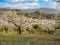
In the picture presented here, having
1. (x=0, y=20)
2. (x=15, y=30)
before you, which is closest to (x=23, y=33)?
(x=15, y=30)

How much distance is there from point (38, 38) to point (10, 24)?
2848 mm

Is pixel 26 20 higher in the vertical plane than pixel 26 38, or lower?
higher

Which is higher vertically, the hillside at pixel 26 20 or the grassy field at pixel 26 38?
the hillside at pixel 26 20

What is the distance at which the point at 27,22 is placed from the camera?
19688 mm

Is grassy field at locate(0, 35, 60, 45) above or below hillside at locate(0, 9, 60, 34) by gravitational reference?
below

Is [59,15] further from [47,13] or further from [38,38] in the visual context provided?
[38,38]

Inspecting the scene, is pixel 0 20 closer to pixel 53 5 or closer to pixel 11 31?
pixel 11 31

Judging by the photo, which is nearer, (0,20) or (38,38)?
(38,38)

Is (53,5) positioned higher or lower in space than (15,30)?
higher

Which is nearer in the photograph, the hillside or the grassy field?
the grassy field

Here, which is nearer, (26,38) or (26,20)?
(26,38)

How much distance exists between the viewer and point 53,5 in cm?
1912

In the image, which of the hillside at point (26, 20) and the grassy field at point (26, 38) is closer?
the grassy field at point (26, 38)

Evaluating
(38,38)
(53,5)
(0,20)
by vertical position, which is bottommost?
(38,38)
